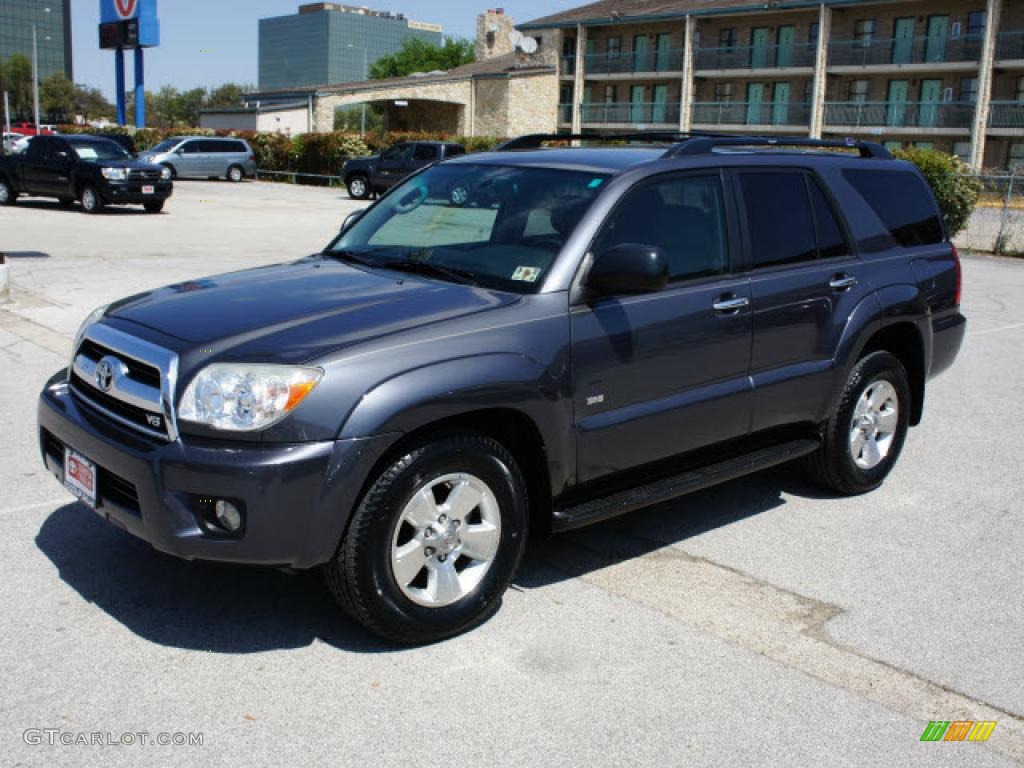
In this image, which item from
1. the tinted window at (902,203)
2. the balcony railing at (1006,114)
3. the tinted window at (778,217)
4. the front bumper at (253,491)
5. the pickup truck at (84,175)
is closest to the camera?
the front bumper at (253,491)

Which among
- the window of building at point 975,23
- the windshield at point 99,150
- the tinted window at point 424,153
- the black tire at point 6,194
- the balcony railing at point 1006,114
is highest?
the window of building at point 975,23

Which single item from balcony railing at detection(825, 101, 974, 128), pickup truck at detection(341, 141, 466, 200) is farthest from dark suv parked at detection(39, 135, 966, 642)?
balcony railing at detection(825, 101, 974, 128)

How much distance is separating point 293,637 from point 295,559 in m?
0.52

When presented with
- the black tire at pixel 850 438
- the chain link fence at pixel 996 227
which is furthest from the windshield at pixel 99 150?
the black tire at pixel 850 438

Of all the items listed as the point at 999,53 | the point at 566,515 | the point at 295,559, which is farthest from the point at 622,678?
the point at 999,53

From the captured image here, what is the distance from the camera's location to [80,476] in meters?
4.03

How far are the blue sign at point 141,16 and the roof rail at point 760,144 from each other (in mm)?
43611

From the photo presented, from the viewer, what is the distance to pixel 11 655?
3707 mm

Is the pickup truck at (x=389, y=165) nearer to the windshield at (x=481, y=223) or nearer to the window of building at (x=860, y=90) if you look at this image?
the window of building at (x=860, y=90)

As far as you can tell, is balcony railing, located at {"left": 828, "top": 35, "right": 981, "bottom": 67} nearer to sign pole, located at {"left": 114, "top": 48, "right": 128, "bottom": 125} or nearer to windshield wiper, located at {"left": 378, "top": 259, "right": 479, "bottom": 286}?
sign pole, located at {"left": 114, "top": 48, "right": 128, "bottom": 125}

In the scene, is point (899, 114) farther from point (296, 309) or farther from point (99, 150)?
point (296, 309)

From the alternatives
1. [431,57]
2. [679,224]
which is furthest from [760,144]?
[431,57]

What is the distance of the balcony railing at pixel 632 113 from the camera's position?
175ft

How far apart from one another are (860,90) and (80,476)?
49.5 metres
